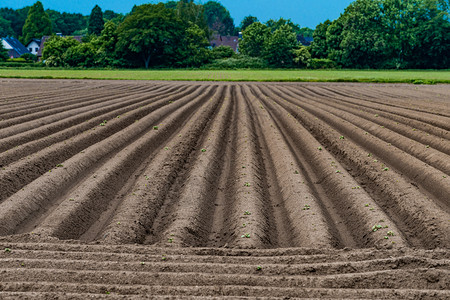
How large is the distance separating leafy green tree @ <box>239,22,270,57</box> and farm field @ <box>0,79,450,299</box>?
6635 centimetres

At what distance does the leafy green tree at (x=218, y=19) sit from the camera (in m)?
175

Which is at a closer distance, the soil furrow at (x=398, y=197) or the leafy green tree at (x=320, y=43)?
the soil furrow at (x=398, y=197)

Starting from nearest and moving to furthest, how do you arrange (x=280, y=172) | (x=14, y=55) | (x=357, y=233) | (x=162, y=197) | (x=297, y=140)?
(x=357, y=233) → (x=162, y=197) → (x=280, y=172) → (x=297, y=140) → (x=14, y=55)

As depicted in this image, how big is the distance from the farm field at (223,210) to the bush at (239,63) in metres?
56.8

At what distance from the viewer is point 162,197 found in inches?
345

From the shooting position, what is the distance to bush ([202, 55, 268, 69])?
72.2 meters

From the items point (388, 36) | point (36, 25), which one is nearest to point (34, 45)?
point (36, 25)

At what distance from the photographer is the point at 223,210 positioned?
8273 mm

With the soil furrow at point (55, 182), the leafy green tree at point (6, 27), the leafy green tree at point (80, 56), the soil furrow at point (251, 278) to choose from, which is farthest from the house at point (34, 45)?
Answer: the soil furrow at point (251, 278)

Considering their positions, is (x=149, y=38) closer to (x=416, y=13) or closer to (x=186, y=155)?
(x=416, y=13)

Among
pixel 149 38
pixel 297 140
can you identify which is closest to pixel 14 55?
pixel 149 38

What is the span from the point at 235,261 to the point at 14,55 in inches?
4334

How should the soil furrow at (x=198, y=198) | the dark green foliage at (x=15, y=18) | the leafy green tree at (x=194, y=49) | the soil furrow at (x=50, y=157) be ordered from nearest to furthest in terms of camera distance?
1. the soil furrow at (x=198, y=198)
2. the soil furrow at (x=50, y=157)
3. the leafy green tree at (x=194, y=49)
4. the dark green foliage at (x=15, y=18)

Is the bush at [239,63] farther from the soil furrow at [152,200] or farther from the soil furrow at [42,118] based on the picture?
the soil furrow at [152,200]
